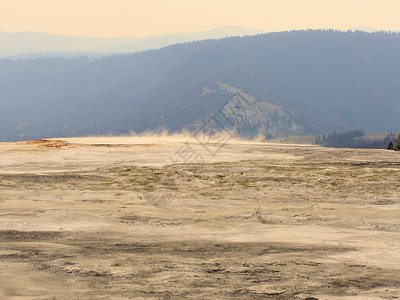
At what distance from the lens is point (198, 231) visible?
73.3ft

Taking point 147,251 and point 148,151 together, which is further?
point 148,151

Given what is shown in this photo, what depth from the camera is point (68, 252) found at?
18.3 m

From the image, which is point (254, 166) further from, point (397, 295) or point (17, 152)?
point (397, 295)

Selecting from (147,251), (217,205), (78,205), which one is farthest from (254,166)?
(147,251)

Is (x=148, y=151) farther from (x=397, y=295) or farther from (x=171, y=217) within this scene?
(x=397, y=295)

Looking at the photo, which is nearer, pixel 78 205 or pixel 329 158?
pixel 78 205

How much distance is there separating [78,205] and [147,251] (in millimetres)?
10406

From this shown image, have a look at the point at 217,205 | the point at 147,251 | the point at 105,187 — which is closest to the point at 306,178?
the point at 217,205

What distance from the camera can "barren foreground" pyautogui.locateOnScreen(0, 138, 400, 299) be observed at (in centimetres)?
1497

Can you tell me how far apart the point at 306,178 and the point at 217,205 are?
11.7 metres

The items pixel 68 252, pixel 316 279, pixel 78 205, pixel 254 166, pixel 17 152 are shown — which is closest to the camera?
pixel 316 279

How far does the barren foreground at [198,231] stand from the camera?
14969mm

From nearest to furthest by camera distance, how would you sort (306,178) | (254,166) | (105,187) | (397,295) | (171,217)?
1. (397,295)
2. (171,217)
3. (105,187)
4. (306,178)
5. (254,166)

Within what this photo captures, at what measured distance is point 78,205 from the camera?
2806 centimetres
